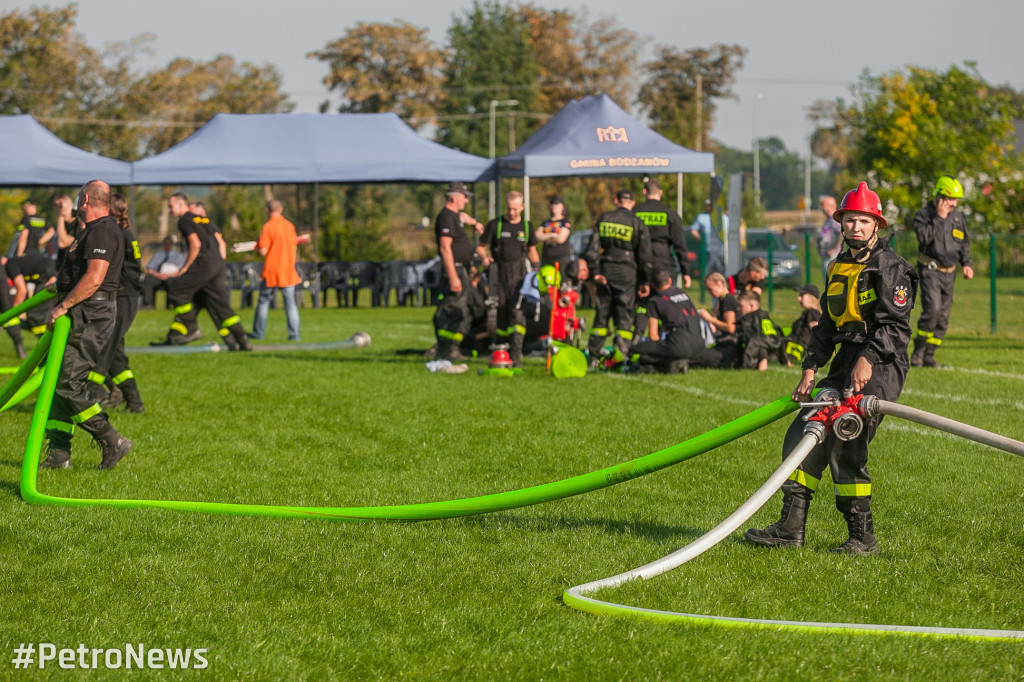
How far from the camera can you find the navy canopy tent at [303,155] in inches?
920

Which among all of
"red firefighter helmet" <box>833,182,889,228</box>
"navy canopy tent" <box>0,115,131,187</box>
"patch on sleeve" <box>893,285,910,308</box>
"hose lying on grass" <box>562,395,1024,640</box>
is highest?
"navy canopy tent" <box>0,115,131,187</box>

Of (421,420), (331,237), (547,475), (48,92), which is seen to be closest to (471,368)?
(421,420)

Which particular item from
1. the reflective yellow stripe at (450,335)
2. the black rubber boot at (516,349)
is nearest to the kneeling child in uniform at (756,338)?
the black rubber boot at (516,349)

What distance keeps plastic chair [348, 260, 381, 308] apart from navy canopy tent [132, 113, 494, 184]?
8.26 feet

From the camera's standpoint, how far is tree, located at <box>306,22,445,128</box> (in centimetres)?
5253

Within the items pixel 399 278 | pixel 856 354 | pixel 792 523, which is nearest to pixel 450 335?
pixel 792 523

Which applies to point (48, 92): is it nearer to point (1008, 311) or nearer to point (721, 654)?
point (1008, 311)

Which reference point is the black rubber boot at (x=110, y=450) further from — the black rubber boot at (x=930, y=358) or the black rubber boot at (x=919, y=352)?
the black rubber boot at (x=930, y=358)

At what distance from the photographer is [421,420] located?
944cm

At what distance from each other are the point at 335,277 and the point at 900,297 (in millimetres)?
21712

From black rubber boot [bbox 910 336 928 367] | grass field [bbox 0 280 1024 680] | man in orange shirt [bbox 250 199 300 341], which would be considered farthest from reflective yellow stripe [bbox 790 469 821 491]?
man in orange shirt [bbox 250 199 300 341]

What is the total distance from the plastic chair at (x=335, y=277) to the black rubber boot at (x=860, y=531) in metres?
21.3

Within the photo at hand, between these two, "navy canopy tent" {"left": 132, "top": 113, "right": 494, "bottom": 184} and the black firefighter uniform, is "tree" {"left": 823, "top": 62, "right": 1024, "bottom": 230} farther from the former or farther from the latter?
the black firefighter uniform

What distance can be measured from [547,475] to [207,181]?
17.8 metres
